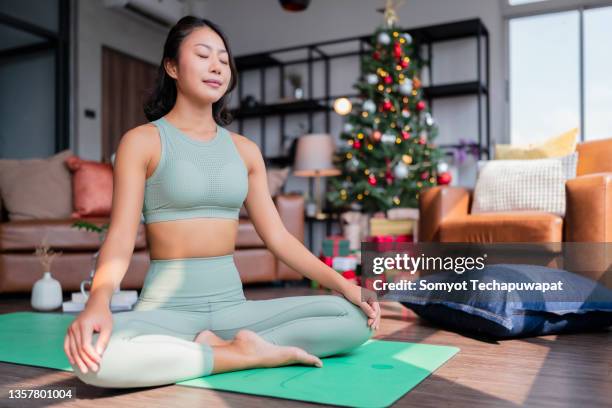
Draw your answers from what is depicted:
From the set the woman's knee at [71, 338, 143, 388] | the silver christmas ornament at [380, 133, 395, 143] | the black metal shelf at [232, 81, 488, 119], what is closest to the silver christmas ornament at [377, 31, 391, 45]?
the black metal shelf at [232, 81, 488, 119]

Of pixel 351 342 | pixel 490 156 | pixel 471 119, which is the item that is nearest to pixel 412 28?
pixel 471 119

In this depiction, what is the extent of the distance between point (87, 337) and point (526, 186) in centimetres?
273

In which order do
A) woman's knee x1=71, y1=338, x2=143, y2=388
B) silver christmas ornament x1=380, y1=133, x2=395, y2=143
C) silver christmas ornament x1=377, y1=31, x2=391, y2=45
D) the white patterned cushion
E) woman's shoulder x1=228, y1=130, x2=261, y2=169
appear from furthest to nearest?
silver christmas ornament x1=377, y1=31, x2=391, y2=45 < silver christmas ornament x1=380, y1=133, x2=395, y2=143 < the white patterned cushion < woman's shoulder x1=228, y1=130, x2=261, y2=169 < woman's knee x1=71, y1=338, x2=143, y2=388

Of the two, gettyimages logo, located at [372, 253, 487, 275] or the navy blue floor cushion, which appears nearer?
the navy blue floor cushion

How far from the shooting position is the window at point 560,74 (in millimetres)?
5402

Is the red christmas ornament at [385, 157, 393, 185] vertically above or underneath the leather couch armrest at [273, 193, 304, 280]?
above

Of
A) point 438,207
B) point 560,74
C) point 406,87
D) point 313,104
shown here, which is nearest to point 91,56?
point 313,104

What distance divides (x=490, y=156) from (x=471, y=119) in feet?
1.32

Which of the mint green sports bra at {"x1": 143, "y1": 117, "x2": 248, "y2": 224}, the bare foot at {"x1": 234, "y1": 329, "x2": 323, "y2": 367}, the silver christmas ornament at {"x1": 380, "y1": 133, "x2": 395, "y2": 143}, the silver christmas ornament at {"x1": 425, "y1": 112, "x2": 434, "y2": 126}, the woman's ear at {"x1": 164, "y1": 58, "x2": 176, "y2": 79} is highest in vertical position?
the silver christmas ornament at {"x1": 425, "y1": 112, "x2": 434, "y2": 126}

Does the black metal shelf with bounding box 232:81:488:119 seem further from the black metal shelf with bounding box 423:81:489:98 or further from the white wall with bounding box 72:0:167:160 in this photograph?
the white wall with bounding box 72:0:167:160

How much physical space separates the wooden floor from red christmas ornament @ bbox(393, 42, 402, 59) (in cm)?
359

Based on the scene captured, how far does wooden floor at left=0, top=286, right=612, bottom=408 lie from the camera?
1.21 m

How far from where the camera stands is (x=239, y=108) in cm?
661

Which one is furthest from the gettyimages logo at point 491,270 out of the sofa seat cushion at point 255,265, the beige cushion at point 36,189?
the beige cushion at point 36,189
